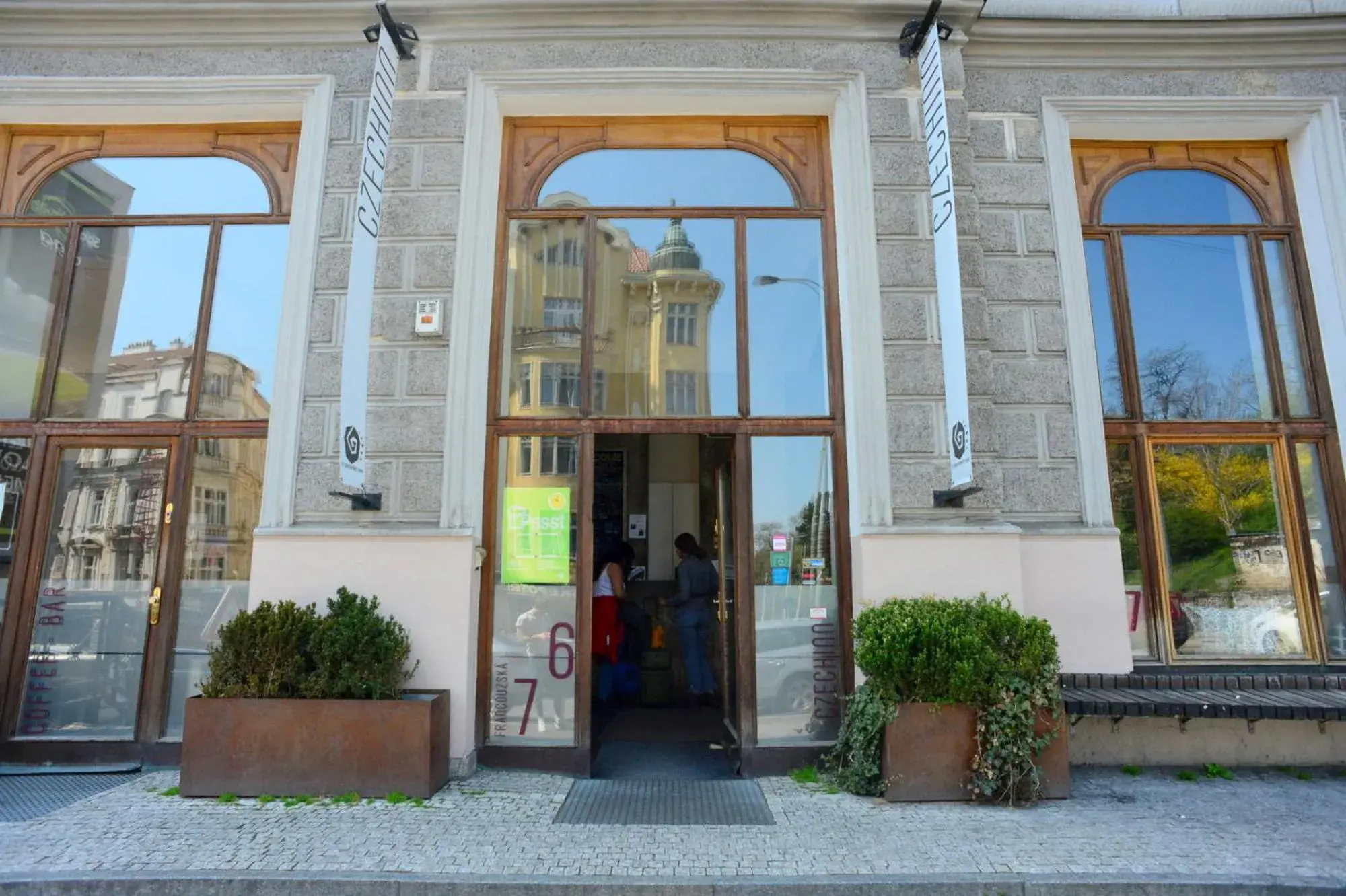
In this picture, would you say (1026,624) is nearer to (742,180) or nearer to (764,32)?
(742,180)

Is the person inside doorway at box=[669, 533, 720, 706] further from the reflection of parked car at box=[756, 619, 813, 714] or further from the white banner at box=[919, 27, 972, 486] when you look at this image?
the white banner at box=[919, 27, 972, 486]

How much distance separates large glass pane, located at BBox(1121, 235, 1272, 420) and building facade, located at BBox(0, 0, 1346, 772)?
0.11ft

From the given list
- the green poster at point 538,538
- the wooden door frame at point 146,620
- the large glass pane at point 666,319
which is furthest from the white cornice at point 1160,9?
the wooden door frame at point 146,620

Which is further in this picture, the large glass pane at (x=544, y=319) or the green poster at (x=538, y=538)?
the large glass pane at (x=544, y=319)

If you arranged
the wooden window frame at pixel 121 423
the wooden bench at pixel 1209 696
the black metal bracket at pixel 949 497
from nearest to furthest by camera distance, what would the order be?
the wooden bench at pixel 1209 696
the black metal bracket at pixel 949 497
the wooden window frame at pixel 121 423

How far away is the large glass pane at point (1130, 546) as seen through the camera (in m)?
6.45

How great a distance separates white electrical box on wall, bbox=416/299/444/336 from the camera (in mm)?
6160

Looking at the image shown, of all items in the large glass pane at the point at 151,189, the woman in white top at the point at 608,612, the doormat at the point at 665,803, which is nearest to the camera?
the doormat at the point at 665,803

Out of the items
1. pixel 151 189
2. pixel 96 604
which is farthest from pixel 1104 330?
pixel 96 604

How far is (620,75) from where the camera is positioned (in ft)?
22.1

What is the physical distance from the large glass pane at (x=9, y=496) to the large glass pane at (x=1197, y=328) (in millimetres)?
9411

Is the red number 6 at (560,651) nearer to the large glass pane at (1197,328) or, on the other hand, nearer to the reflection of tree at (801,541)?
the reflection of tree at (801,541)

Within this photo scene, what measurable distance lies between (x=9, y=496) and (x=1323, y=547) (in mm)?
10869

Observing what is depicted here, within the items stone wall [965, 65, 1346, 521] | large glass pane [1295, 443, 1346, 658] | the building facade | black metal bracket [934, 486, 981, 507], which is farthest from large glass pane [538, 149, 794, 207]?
large glass pane [1295, 443, 1346, 658]
